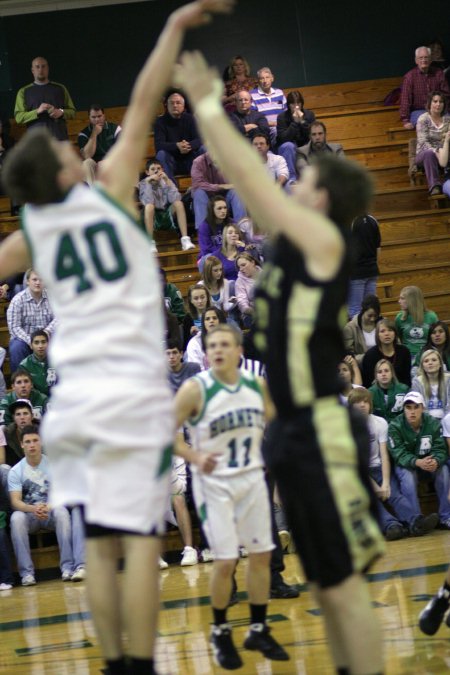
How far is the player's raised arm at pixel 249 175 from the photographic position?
3271 mm

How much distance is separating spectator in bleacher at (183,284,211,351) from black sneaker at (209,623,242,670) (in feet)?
17.5

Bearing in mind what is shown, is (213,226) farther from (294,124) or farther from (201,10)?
(201,10)

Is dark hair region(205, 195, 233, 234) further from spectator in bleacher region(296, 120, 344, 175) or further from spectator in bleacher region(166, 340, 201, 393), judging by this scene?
spectator in bleacher region(166, 340, 201, 393)

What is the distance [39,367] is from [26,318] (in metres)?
0.74

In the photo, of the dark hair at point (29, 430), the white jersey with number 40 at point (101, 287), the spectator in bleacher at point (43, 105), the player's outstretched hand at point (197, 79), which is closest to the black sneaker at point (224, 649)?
the white jersey with number 40 at point (101, 287)

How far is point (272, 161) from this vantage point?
1309 centimetres

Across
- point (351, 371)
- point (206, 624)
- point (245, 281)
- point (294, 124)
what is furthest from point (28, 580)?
point (294, 124)

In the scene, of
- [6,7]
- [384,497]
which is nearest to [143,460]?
[384,497]

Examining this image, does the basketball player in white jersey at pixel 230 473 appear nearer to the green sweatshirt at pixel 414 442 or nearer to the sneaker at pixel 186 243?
the green sweatshirt at pixel 414 442

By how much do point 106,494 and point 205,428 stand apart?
2238 mm

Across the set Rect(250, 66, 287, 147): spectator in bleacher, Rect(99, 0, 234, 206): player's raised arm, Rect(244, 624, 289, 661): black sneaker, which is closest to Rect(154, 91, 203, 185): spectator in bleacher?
Rect(250, 66, 287, 147): spectator in bleacher

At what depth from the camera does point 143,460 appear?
3416 millimetres

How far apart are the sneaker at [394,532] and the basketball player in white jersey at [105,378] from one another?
19.7 ft

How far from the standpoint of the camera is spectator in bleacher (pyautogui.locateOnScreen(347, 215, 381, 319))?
12.0m
